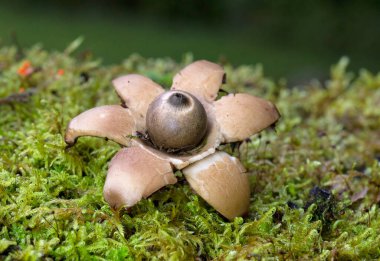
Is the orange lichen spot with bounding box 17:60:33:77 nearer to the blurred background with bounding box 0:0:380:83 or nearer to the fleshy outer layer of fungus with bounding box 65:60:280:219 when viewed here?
the fleshy outer layer of fungus with bounding box 65:60:280:219

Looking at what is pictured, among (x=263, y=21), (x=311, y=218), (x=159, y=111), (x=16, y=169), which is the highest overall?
(x=159, y=111)

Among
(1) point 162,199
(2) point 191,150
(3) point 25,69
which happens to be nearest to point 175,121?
(2) point 191,150

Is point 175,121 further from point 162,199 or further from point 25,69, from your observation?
point 25,69

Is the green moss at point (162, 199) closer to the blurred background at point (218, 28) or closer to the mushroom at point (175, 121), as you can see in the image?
A: the mushroom at point (175, 121)

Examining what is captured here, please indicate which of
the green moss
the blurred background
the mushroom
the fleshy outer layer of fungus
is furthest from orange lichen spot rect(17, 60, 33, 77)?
the blurred background

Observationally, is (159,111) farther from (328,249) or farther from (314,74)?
(314,74)

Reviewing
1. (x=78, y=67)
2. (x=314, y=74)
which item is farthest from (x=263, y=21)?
(x=78, y=67)

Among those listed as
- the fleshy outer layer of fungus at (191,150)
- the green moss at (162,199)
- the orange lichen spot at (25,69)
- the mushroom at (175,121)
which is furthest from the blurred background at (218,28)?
the mushroom at (175,121)
